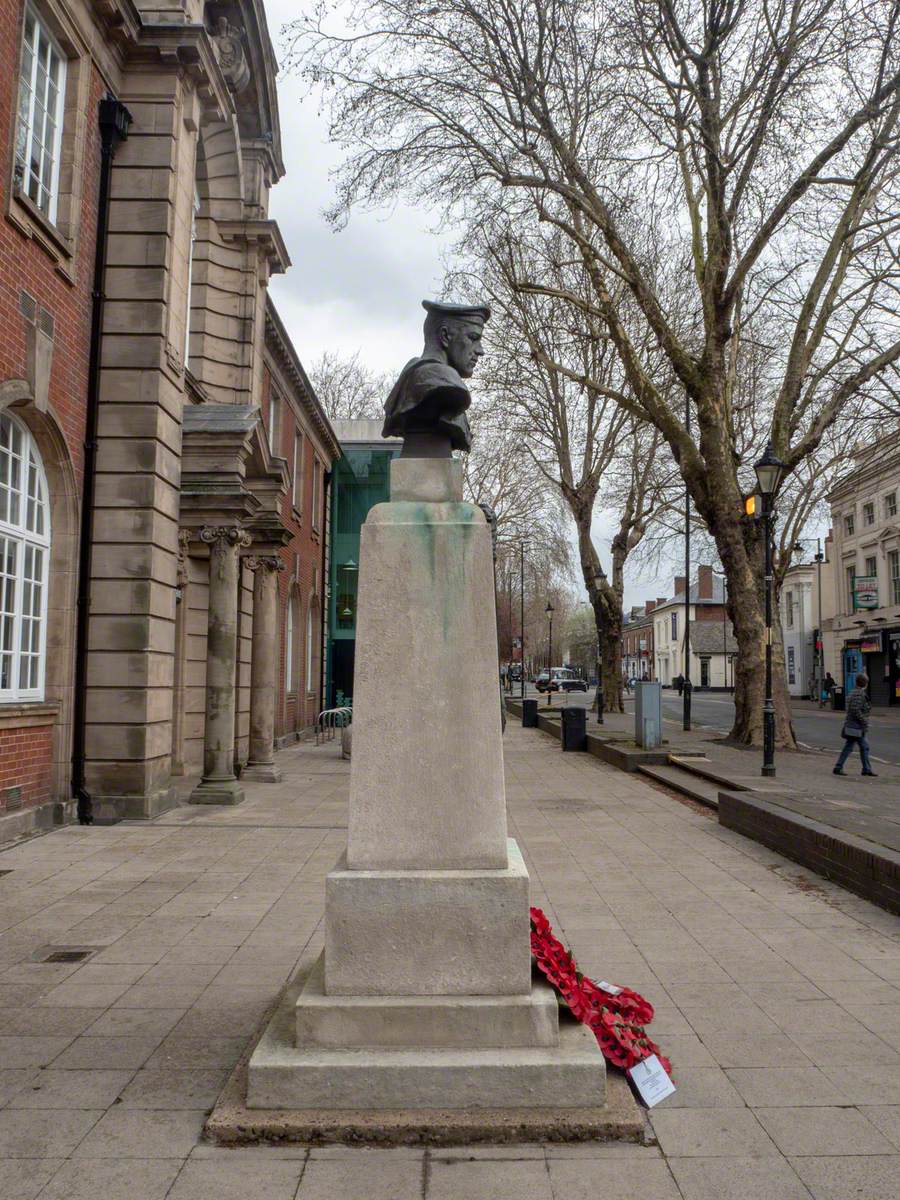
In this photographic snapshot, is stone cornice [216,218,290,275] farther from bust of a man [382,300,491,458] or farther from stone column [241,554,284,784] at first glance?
bust of a man [382,300,491,458]

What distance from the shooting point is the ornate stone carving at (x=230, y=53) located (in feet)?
49.3

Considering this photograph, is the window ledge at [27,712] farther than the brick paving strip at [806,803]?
Yes

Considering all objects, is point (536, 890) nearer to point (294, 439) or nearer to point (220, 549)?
point (220, 549)

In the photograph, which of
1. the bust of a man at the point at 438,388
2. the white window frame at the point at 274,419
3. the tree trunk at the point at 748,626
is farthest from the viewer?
the white window frame at the point at 274,419

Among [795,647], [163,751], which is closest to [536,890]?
[163,751]

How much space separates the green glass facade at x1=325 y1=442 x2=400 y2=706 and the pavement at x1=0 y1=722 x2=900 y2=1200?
75.0ft

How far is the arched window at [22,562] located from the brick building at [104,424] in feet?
0.08

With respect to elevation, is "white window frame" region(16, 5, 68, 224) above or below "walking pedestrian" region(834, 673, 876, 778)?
above

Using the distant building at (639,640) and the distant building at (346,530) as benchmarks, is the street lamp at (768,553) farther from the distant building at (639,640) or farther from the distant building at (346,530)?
the distant building at (639,640)

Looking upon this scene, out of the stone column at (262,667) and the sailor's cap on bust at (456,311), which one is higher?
the sailor's cap on bust at (456,311)

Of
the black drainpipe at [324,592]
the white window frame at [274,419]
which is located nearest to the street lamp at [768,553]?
the white window frame at [274,419]

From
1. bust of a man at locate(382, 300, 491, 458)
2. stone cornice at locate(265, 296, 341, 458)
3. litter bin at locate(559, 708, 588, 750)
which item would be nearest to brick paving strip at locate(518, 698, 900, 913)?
litter bin at locate(559, 708, 588, 750)

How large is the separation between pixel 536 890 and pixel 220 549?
7596 mm

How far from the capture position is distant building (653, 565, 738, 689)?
90.1 metres
